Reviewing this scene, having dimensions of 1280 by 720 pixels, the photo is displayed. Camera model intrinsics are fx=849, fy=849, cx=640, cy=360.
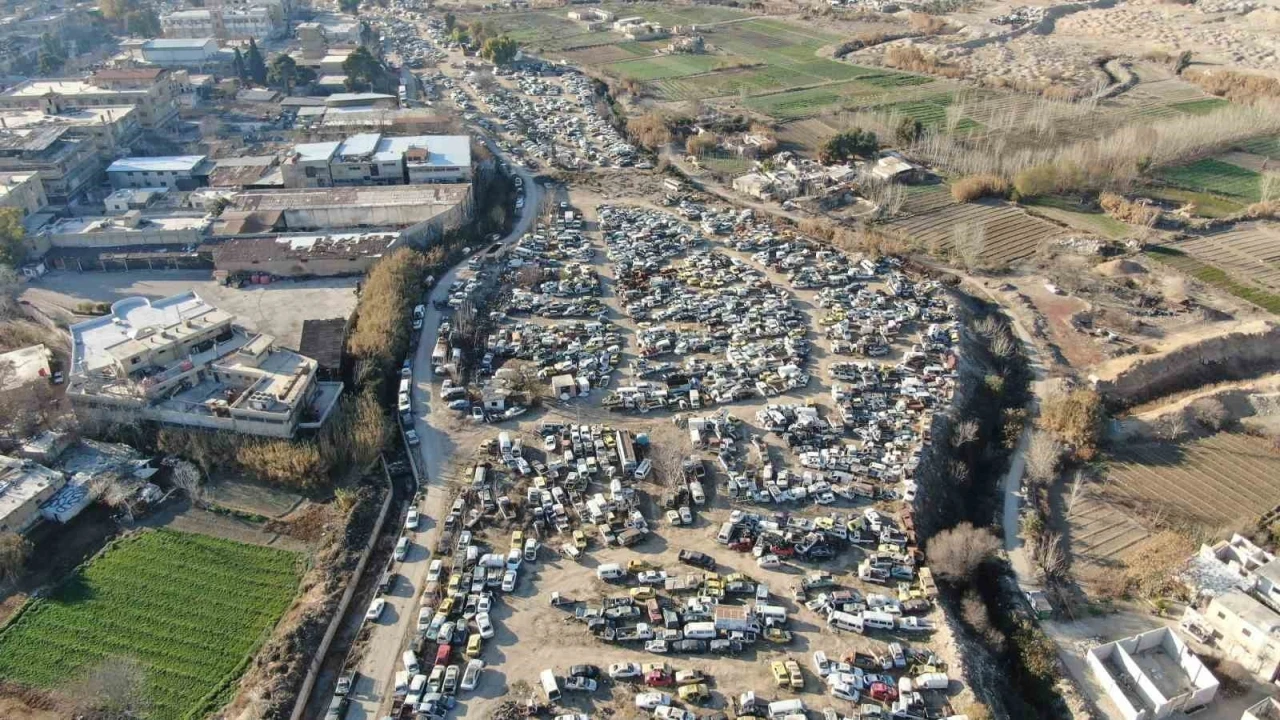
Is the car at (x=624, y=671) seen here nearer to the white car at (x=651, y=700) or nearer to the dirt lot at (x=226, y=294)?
the white car at (x=651, y=700)

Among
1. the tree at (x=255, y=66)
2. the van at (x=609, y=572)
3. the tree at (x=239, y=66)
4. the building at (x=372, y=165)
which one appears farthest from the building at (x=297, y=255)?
the tree at (x=239, y=66)

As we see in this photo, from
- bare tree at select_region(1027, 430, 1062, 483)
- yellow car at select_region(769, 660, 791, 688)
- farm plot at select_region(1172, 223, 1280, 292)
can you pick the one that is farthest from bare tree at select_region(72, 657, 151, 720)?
farm plot at select_region(1172, 223, 1280, 292)

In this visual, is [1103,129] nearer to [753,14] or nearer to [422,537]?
[753,14]

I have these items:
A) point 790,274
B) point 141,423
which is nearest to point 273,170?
point 141,423

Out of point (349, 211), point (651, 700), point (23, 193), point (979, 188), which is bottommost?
point (651, 700)

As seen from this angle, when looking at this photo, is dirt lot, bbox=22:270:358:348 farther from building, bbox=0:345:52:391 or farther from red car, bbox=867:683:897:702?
red car, bbox=867:683:897:702

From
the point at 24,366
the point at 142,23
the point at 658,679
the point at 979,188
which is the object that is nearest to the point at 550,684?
the point at 658,679

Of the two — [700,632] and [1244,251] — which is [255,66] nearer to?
[700,632]
